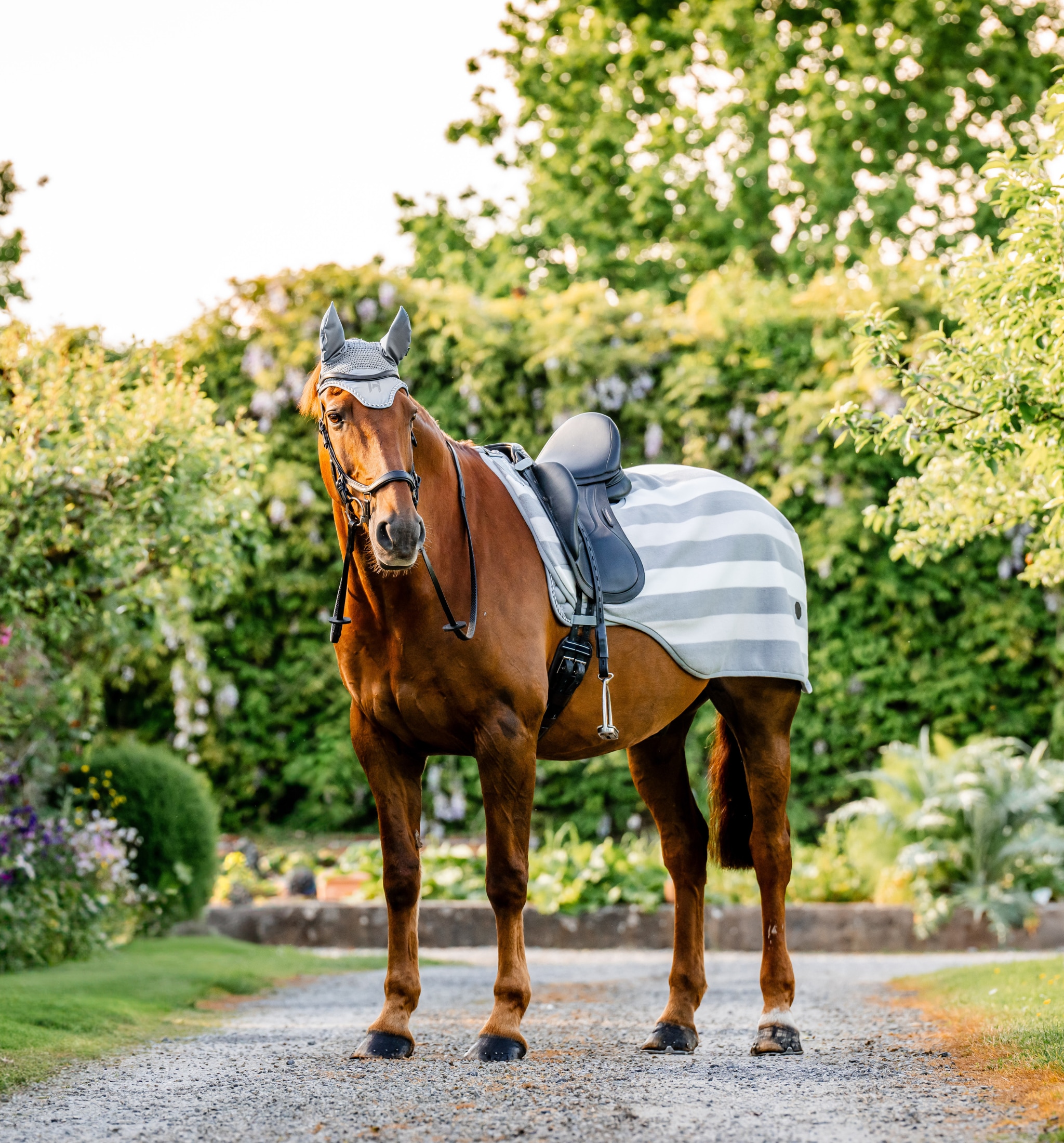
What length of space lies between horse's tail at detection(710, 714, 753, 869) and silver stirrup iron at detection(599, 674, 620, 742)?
840 mm

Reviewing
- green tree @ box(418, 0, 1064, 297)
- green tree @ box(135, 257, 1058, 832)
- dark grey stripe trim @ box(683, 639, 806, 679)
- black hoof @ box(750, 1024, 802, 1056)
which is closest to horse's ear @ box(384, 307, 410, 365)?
dark grey stripe trim @ box(683, 639, 806, 679)

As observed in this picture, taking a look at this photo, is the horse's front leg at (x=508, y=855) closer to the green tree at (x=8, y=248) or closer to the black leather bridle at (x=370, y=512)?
the black leather bridle at (x=370, y=512)

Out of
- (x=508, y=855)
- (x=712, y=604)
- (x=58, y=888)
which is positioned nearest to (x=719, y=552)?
(x=712, y=604)

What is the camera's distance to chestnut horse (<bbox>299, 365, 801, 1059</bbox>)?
→ 14.3 ft

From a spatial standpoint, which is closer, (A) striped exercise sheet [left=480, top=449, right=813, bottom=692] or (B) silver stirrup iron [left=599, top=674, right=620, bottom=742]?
(B) silver stirrup iron [left=599, top=674, right=620, bottom=742]

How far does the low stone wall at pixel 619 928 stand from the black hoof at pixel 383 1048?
5.06m

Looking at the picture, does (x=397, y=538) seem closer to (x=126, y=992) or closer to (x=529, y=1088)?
(x=529, y=1088)

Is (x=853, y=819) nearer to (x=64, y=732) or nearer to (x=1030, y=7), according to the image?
(x=64, y=732)

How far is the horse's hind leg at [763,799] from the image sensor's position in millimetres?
5062

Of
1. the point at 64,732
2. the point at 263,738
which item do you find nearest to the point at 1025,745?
the point at 263,738

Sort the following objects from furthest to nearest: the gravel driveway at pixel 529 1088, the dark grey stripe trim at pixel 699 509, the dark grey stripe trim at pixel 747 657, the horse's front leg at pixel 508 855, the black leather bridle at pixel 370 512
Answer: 1. the dark grey stripe trim at pixel 699 509
2. the dark grey stripe trim at pixel 747 657
3. the horse's front leg at pixel 508 855
4. the black leather bridle at pixel 370 512
5. the gravel driveway at pixel 529 1088

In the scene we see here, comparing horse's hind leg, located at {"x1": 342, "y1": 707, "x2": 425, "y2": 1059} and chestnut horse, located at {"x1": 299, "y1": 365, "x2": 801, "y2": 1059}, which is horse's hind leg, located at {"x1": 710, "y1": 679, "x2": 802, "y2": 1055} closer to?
chestnut horse, located at {"x1": 299, "y1": 365, "x2": 801, "y2": 1059}

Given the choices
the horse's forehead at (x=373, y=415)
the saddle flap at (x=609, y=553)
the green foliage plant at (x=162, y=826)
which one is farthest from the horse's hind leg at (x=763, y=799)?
the green foliage plant at (x=162, y=826)

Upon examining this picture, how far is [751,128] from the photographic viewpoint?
20.9m
